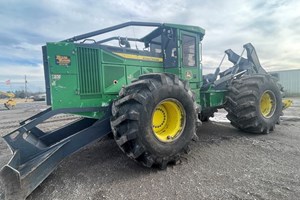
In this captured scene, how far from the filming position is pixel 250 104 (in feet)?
17.9

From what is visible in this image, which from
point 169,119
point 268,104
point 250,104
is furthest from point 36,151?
point 268,104

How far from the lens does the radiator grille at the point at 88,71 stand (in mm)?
4199

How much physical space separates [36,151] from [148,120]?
2045mm

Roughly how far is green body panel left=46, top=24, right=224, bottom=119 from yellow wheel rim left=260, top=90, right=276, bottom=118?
2705 millimetres

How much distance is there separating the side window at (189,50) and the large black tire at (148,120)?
1546 mm

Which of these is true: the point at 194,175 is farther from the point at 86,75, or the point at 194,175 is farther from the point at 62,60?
the point at 62,60

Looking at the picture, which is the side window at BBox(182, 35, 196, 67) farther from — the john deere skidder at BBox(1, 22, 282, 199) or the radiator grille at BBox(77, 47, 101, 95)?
the radiator grille at BBox(77, 47, 101, 95)

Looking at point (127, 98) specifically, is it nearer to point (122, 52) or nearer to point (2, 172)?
point (122, 52)

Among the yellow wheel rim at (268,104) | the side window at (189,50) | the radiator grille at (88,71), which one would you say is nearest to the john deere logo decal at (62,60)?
the radiator grille at (88,71)

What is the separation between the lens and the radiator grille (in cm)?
420

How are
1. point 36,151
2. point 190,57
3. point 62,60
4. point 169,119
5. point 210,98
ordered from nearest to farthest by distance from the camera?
point 36,151, point 62,60, point 169,119, point 190,57, point 210,98

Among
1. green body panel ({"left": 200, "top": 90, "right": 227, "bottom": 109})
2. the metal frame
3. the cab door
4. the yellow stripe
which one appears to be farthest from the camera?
green body panel ({"left": 200, "top": 90, "right": 227, "bottom": 109})

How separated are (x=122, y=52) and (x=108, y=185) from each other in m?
2.81

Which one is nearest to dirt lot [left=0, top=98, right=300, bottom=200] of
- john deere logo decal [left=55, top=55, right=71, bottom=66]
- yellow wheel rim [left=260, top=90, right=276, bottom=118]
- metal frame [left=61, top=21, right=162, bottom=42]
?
yellow wheel rim [left=260, top=90, right=276, bottom=118]
